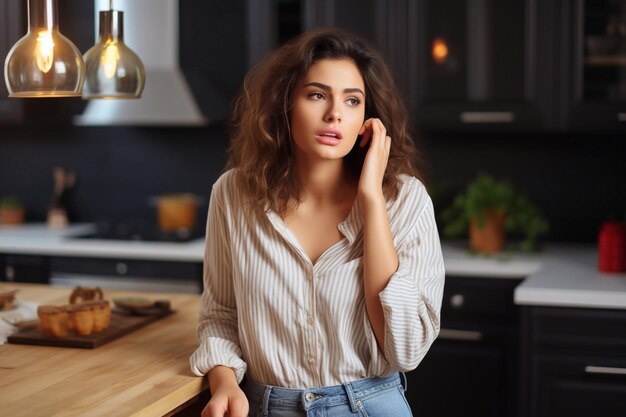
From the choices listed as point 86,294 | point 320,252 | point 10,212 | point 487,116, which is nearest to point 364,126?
point 320,252

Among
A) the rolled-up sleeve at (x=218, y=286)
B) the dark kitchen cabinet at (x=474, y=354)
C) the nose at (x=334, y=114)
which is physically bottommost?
the dark kitchen cabinet at (x=474, y=354)

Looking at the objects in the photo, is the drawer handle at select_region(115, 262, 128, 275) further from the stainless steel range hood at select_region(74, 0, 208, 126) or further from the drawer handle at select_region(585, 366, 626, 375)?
the drawer handle at select_region(585, 366, 626, 375)

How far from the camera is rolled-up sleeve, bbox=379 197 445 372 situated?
1.91 m

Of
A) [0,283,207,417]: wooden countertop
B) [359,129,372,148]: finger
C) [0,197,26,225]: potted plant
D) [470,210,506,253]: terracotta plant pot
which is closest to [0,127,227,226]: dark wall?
[0,197,26,225]: potted plant

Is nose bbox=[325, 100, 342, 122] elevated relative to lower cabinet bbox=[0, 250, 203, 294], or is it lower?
elevated

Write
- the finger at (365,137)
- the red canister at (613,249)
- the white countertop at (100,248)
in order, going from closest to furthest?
the finger at (365,137), the red canister at (613,249), the white countertop at (100,248)

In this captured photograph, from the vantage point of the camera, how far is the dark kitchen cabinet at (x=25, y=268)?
416 cm

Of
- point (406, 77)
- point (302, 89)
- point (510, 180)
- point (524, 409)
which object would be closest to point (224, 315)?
point (302, 89)

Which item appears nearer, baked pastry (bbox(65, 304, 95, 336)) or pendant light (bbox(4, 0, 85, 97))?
pendant light (bbox(4, 0, 85, 97))

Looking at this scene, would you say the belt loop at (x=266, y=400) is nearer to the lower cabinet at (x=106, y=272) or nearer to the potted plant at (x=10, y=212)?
the lower cabinet at (x=106, y=272)

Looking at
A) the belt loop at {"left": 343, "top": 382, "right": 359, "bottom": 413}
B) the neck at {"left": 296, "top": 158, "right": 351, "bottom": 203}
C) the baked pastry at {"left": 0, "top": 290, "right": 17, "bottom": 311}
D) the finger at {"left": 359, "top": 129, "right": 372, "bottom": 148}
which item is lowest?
the belt loop at {"left": 343, "top": 382, "right": 359, "bottom": 413}

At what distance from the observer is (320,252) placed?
6.77 feet

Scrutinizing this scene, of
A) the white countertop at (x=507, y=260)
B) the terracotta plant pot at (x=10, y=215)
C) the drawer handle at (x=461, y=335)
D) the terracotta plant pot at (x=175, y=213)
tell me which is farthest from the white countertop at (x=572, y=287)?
the terracotta plant pot at (x=10, y=215)

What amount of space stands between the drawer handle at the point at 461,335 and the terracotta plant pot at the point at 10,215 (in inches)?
96.2
